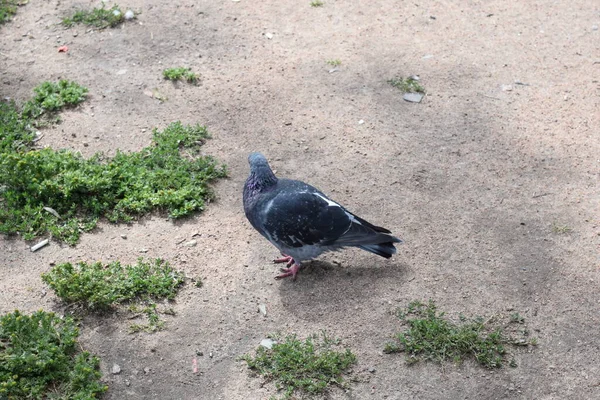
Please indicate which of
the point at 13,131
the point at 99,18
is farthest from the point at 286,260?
the point at 99,18

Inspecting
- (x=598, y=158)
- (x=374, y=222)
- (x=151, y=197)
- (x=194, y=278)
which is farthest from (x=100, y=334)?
(x=598, y=158)

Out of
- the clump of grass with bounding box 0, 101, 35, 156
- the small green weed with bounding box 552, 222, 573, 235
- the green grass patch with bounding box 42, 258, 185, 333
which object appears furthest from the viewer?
the clump of grass with bounding box 0, 101, 35, 156

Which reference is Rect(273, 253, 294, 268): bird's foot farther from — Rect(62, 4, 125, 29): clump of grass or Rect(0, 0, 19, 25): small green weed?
Rect(0, 0, 19, 25): small green weed

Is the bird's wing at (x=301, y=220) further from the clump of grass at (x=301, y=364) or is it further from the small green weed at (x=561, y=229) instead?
the small green weed at (x=561, y=229)

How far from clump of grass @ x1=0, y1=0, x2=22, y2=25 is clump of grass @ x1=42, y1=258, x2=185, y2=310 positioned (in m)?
4.51

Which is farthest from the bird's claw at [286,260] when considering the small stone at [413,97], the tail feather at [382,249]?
the small stone at [413,97]

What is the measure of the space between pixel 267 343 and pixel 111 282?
132 centimetres

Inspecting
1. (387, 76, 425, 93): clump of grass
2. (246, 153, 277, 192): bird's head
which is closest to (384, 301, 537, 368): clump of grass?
(246, 153, 277, 192): bird's head

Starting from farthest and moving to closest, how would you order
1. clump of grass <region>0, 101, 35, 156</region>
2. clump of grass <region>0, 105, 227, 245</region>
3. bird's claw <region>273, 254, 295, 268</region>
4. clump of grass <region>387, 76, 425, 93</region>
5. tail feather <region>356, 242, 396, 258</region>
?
clump of grass <region>387, 76, 425, 93</region> → clump of grass <region>0, 101, 35, 156</region> → clump of grass <region>0, 105, 227, 245</region> → bird's claw <region>273, 254, 295, 268</region> → tail feather <region>356, 242, 396, 258</region>

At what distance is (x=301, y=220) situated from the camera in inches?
215

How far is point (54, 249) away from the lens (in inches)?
234

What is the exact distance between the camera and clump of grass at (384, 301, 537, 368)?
4.97 meters

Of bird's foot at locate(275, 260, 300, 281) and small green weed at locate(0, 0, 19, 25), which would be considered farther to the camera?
small green weed at locate(0, 0, 19, 25)

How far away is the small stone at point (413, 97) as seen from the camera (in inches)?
299
